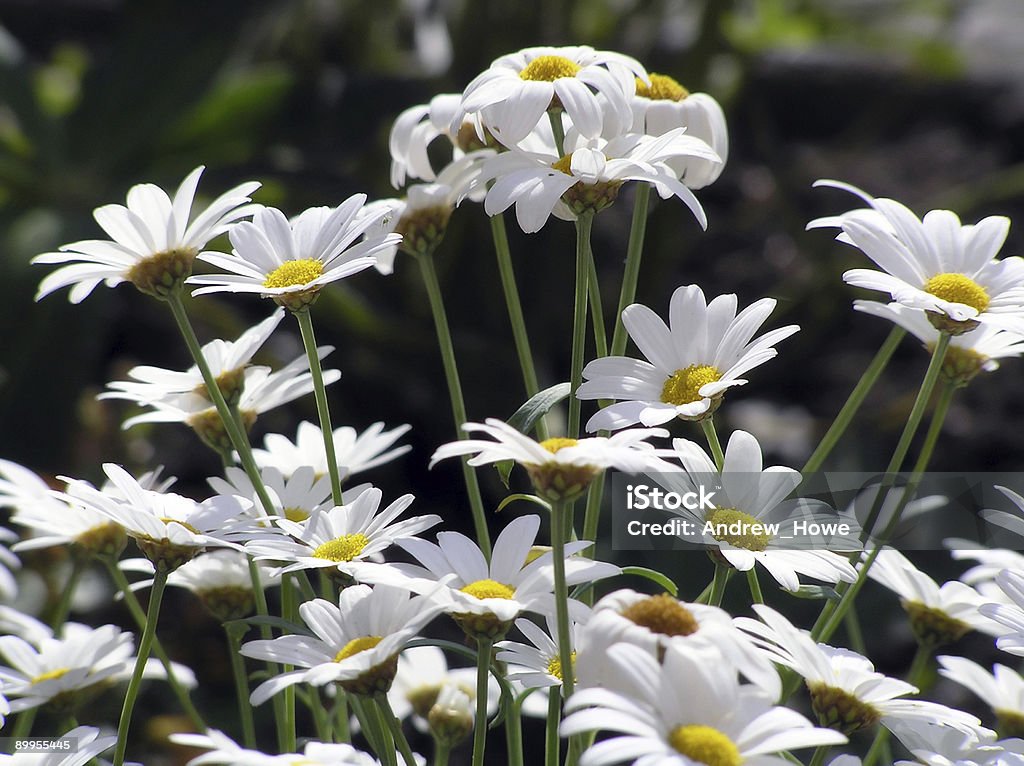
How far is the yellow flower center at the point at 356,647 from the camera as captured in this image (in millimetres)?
337

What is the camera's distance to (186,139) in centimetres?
139

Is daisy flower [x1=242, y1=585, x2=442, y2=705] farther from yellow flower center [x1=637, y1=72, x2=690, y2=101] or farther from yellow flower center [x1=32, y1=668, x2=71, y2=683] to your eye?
yellow flower center [x1=637, y1=72, x2=690, y2=101]

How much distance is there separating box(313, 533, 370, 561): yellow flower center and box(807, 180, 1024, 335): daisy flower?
7.9 inches

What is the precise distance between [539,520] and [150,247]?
0.20 meters

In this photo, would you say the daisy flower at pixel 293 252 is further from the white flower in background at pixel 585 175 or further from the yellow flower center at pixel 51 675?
the yellow flower center at pixel 51 675

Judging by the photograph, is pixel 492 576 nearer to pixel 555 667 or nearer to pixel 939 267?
pixel 555 667

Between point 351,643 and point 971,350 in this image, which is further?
point 971,350

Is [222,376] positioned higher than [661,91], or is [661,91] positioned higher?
[661,91]

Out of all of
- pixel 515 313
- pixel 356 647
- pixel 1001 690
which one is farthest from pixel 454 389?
pixel 1001 690

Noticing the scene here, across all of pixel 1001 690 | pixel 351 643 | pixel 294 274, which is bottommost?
pixel 1001 690

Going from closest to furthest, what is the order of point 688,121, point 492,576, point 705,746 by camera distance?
point 705,746, point 492,576, point 688,121

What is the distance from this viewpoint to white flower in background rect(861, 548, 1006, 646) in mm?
451

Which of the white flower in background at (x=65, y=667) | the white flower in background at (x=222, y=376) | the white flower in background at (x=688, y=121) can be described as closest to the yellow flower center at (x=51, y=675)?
the white flower in background at (x=65, y=667)

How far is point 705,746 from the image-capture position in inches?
10.6
